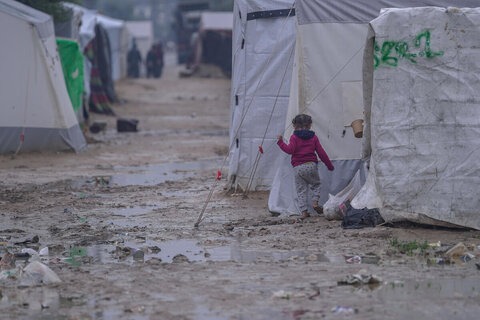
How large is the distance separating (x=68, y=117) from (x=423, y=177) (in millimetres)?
9552

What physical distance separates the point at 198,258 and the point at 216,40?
106 feet

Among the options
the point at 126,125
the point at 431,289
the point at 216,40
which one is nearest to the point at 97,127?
the point at 126,125

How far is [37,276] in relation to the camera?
232 inches

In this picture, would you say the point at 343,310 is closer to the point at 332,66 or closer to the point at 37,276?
the point at 37,276

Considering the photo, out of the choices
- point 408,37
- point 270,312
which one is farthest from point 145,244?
point 408,37

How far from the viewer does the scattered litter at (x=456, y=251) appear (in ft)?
→ 21.1

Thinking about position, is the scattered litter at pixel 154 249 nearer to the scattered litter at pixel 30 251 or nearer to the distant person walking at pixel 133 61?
the scattered litter at pixel 30 251

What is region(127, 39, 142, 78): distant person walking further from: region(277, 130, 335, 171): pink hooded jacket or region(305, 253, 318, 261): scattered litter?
region(305, 253, 318, 261): scattered litter

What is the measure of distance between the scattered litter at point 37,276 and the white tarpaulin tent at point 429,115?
3224mm

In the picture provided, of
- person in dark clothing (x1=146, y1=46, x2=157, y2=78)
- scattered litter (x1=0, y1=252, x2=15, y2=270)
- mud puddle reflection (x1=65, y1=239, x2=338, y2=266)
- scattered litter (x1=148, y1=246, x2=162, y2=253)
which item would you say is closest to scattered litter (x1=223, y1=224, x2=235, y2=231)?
mud puddle reflection (x1=65, y1=239, x2=338, y2=266)

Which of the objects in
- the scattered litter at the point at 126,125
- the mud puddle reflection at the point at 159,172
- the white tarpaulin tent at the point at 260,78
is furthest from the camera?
the scattered litter at the point at 126,125

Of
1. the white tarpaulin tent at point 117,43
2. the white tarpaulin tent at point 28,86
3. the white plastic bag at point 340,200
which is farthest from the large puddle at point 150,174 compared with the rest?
the white tarpaulin tent at point 117,43

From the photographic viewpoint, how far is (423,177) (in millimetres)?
7371

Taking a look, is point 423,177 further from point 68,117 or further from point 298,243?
point 68,117
